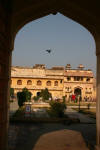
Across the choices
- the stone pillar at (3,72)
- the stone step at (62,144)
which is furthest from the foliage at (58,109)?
the stone pillar at (3,72)

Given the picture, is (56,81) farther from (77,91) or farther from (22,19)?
(22,19)

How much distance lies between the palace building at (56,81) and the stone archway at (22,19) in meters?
27.8

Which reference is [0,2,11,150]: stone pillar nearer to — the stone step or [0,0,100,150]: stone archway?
[0,0,100,150]: stone archway

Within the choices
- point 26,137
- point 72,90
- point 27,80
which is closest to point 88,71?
point 72,90

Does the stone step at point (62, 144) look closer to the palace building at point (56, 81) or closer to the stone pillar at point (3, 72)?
the stone pillar at point (3, 72)

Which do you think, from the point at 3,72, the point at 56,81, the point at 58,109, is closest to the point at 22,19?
the point at 3,72

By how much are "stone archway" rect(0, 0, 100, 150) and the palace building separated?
27808 mm

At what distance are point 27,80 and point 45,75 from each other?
3.62 meters


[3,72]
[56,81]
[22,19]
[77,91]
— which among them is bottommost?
[77,91]

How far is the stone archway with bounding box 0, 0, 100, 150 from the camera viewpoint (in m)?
4.82

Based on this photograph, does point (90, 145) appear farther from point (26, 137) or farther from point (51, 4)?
point (51, 4)

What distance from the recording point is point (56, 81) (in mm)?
35188

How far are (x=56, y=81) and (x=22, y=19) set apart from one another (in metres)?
29.3

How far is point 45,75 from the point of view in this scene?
1372 inches
